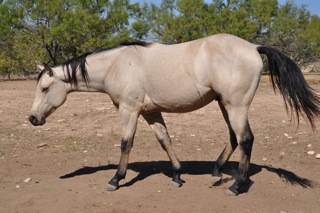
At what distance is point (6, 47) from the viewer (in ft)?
86.8

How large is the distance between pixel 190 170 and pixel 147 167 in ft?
2.09

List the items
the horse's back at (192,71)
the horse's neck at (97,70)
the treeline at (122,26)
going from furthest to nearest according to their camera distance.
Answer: the treeline at (122,26)
the horse's neck at (97,70)
the horse's back at (192,71)

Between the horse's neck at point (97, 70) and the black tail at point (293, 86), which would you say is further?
the horse's neck at point (97, 70)

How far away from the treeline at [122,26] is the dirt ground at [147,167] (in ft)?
54.8

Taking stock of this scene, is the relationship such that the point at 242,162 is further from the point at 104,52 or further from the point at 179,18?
the point at 179,18

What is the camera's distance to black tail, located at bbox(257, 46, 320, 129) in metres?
4.31

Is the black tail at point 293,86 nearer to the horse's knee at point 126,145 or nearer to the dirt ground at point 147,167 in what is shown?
A: the dirt ground at point 147,167

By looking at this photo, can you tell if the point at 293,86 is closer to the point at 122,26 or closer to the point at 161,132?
the point at 161,132

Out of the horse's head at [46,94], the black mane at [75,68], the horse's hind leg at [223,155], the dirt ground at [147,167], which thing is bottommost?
the dirt ground at [147,167]

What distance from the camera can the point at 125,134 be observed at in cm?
462

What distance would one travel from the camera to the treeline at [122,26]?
80.7 ft

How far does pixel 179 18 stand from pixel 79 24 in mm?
7352

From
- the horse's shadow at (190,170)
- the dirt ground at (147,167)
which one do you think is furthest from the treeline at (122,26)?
the horse's shadow at (190,170)

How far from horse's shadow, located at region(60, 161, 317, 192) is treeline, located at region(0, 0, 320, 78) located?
65.3 ft
